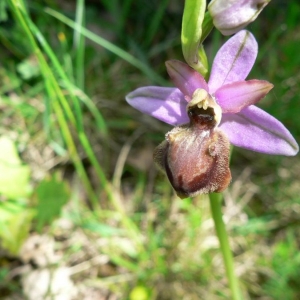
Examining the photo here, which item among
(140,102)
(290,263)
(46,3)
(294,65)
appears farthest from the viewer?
(46,3)

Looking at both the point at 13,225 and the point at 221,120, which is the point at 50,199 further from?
the point at 221,120

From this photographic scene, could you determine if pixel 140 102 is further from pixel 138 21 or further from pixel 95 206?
pixel 138 21

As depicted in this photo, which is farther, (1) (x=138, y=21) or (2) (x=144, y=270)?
(1) (x=138, y=21)

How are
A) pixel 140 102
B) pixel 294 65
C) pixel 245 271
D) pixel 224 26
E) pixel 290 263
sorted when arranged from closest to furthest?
1. pixel 224 26
2. pixel 140 102
3. pixel 290 263
4. pixel 245 271
5. pixel 294 65

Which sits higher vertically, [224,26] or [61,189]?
[224,26]

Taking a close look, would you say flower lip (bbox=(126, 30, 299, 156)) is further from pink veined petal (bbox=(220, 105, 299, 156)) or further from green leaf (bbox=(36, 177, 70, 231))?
green leaf (bbox=(36, 177, 70, 231))

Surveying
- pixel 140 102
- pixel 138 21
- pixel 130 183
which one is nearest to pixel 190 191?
pixel 140 102

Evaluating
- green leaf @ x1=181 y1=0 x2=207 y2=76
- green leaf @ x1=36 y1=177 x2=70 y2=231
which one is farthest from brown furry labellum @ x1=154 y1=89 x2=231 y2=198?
green leaf @ x1=36 y1=177 x2=70 y2=231

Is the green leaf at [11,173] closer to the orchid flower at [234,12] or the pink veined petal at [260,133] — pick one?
the pink veined petal at [260,133]
